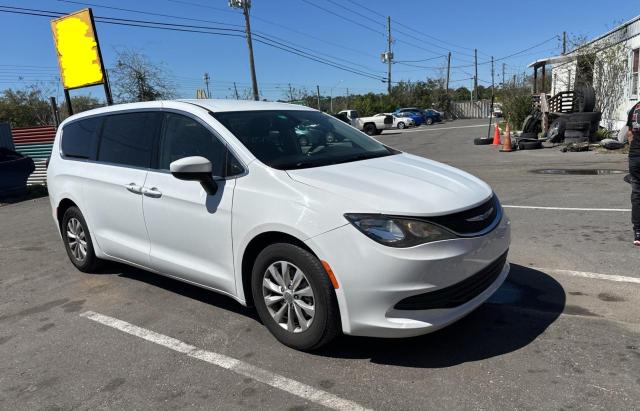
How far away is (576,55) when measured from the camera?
64.3ft

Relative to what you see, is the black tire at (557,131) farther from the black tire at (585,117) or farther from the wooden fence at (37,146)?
the wooden fence at (37,146)

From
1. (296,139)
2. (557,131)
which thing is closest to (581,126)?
(557,131)

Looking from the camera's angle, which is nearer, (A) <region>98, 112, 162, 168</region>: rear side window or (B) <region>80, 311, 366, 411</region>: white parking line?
(B) <region>80, 311, 366, 411</region>: white parking line

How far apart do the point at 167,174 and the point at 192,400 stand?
6.04 feet

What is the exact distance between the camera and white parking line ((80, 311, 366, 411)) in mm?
2838

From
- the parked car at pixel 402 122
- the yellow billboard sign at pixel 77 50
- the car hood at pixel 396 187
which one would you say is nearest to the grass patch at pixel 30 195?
the yellow billboard sign at pixel 77 50

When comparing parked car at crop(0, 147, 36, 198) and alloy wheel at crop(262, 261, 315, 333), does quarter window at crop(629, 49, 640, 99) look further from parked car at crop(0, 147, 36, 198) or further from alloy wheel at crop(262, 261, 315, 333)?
parked car at crop(0, 147, 36, 198)

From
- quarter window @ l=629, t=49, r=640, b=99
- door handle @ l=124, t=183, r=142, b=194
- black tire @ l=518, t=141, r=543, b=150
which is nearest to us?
door handle @ l=124, t=183, r=142, b=194

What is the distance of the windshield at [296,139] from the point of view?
3.68 m

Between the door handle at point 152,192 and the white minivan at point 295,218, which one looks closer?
the white minivan at point 295,218

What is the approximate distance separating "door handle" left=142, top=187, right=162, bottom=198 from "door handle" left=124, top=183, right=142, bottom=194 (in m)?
0.07

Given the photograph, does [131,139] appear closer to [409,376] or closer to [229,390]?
[229,390]

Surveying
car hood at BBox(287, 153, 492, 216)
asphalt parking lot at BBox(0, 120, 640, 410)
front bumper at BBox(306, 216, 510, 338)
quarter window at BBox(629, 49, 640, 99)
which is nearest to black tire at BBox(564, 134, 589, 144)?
quarter window at BBox(629, 49, 640, 99)

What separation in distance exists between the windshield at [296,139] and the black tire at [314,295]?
646 mm
